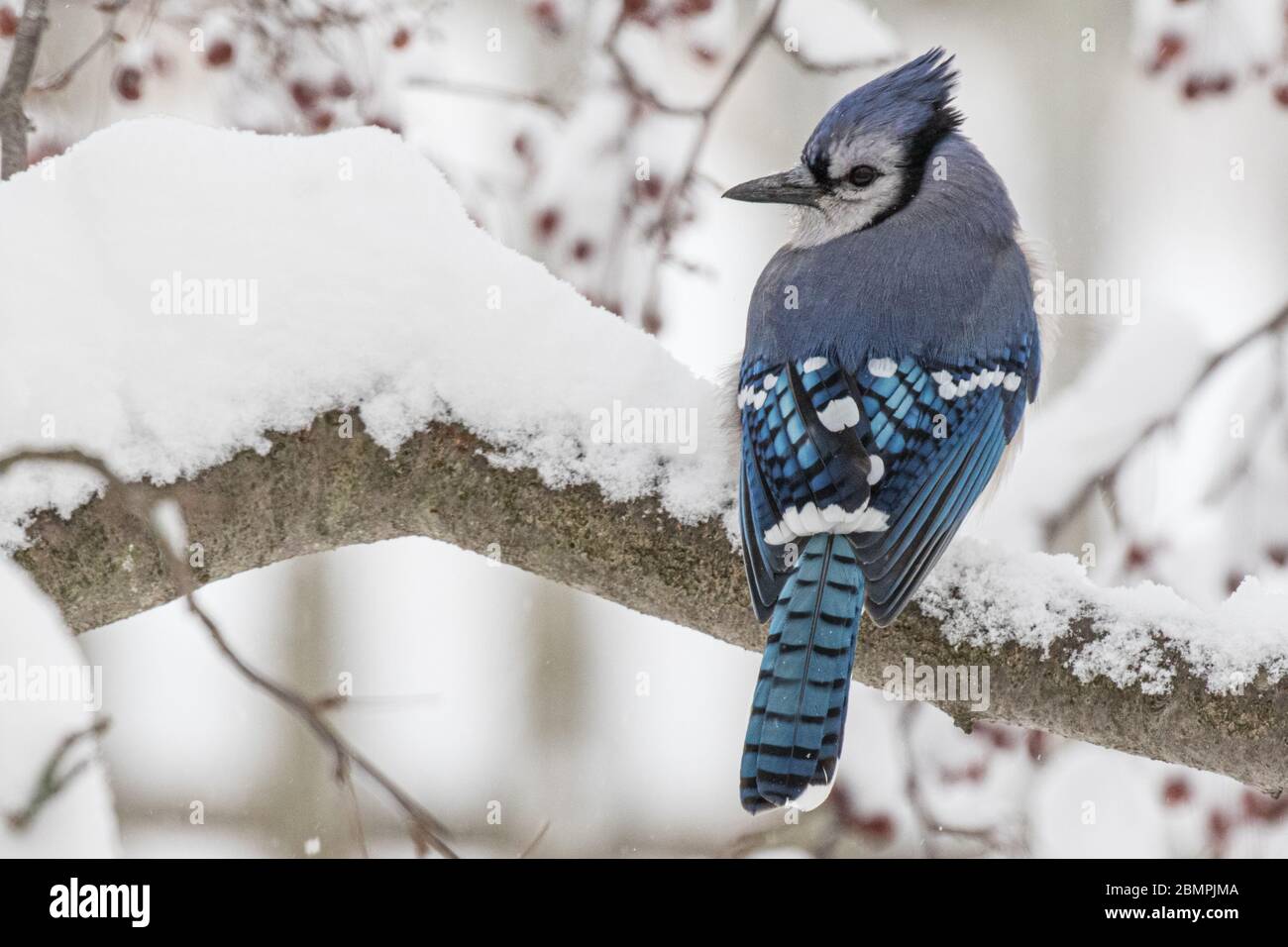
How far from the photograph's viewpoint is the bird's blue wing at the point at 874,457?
196cm

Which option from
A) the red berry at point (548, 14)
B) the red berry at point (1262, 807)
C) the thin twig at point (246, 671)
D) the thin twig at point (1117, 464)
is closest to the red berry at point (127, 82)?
the red berry at point (548, 14)

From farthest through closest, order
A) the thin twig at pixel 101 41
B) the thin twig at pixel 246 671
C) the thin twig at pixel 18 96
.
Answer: the thin twig at pixel 101 41
the thin twig at pixel 18 96
the thin twig at pixel 246 671

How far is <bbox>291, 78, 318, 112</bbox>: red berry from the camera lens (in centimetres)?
279

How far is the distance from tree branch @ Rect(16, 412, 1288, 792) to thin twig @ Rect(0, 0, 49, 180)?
2.39 ft

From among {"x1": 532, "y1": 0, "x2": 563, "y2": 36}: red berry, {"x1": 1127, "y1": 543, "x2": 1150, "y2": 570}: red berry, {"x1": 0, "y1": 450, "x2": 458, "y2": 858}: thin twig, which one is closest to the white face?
{"x1": 532, "y1": 0, "x2": 563, "y2": 36}: red berry

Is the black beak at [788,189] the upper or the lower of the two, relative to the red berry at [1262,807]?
upper

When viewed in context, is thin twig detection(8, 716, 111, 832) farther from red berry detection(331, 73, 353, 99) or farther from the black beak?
red berry detection(331, 73, 353, 99)

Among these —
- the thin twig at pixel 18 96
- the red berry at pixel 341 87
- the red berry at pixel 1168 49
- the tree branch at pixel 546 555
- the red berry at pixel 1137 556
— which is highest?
Result: the red berry at pixel 1168 49

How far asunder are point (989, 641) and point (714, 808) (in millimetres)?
3328

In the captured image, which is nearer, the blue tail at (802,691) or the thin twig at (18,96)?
the blue tail at (802,691)

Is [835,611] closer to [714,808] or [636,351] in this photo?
[636,351]

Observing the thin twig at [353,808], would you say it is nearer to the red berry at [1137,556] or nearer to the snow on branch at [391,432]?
the snow on branch at [391,432]

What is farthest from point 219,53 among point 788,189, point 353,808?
point 353,808

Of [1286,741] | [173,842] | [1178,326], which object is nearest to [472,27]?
[1178,326]
